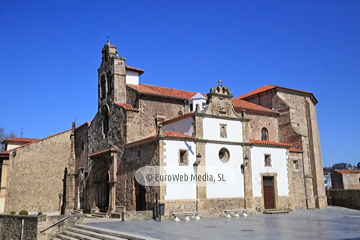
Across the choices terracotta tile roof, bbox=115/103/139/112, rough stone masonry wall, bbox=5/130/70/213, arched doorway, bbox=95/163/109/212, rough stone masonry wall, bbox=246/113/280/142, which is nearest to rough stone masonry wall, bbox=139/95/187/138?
terracotta tile roof, bbox=115/103/139/112

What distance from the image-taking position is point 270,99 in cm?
3478

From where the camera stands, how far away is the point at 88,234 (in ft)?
55.0

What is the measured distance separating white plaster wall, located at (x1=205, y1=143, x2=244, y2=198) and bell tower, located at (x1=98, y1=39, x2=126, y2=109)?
985 centimetres

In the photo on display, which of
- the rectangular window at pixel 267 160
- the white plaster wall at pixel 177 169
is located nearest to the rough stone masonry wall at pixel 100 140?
the white plaster wall at pixel 177 169

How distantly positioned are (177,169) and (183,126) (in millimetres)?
4060

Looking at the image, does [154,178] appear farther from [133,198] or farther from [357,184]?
[357,184]

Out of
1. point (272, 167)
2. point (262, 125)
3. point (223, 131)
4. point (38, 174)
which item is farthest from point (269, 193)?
point (38, 174)

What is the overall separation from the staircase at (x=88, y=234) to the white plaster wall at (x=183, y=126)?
31.9 ft

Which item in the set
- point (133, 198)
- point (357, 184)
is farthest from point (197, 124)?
point (357, 184)

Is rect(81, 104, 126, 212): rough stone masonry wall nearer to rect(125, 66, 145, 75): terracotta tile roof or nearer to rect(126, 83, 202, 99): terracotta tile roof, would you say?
rect(126, 83, 202, 99): terracotta tile roof

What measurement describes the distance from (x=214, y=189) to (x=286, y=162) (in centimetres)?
813

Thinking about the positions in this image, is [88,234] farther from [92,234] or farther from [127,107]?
[127,107]

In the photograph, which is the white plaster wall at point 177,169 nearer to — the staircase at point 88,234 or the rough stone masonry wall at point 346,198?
the staircase at point 88,234

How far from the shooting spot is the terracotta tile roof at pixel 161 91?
28.4 metres
